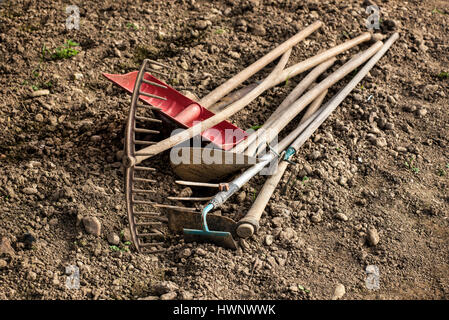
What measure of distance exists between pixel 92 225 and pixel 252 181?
4.25 feet

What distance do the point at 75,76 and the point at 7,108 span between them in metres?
0.68

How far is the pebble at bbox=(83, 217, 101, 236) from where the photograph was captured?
11.1ft

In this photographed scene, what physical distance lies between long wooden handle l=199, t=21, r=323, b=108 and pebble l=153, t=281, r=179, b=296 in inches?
64.6

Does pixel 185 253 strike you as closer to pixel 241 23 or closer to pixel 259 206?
pixel 259 206

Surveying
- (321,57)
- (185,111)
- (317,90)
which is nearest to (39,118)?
(185,111)

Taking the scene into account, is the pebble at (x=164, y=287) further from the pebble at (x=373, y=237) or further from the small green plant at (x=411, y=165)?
the small green plant at (x=411, y=165)

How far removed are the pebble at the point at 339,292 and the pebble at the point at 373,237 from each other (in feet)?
1.56

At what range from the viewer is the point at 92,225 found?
11.1ft

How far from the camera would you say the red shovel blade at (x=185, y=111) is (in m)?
3.97

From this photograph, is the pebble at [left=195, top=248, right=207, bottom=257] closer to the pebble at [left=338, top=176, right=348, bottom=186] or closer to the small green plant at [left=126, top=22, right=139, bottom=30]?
the pebble at [left=338, top=176, right=348, bottom=186]

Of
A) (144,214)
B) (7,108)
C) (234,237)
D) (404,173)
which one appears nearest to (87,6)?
(7,108)

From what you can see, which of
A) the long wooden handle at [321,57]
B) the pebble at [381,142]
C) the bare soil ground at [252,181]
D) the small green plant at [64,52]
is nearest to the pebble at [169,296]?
the bare soil ground at [252,181]

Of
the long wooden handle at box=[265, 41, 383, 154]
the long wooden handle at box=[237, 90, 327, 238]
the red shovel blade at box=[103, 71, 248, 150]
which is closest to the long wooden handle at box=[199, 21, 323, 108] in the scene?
the red shovel blade at box=[103, 71, 248, 150]
